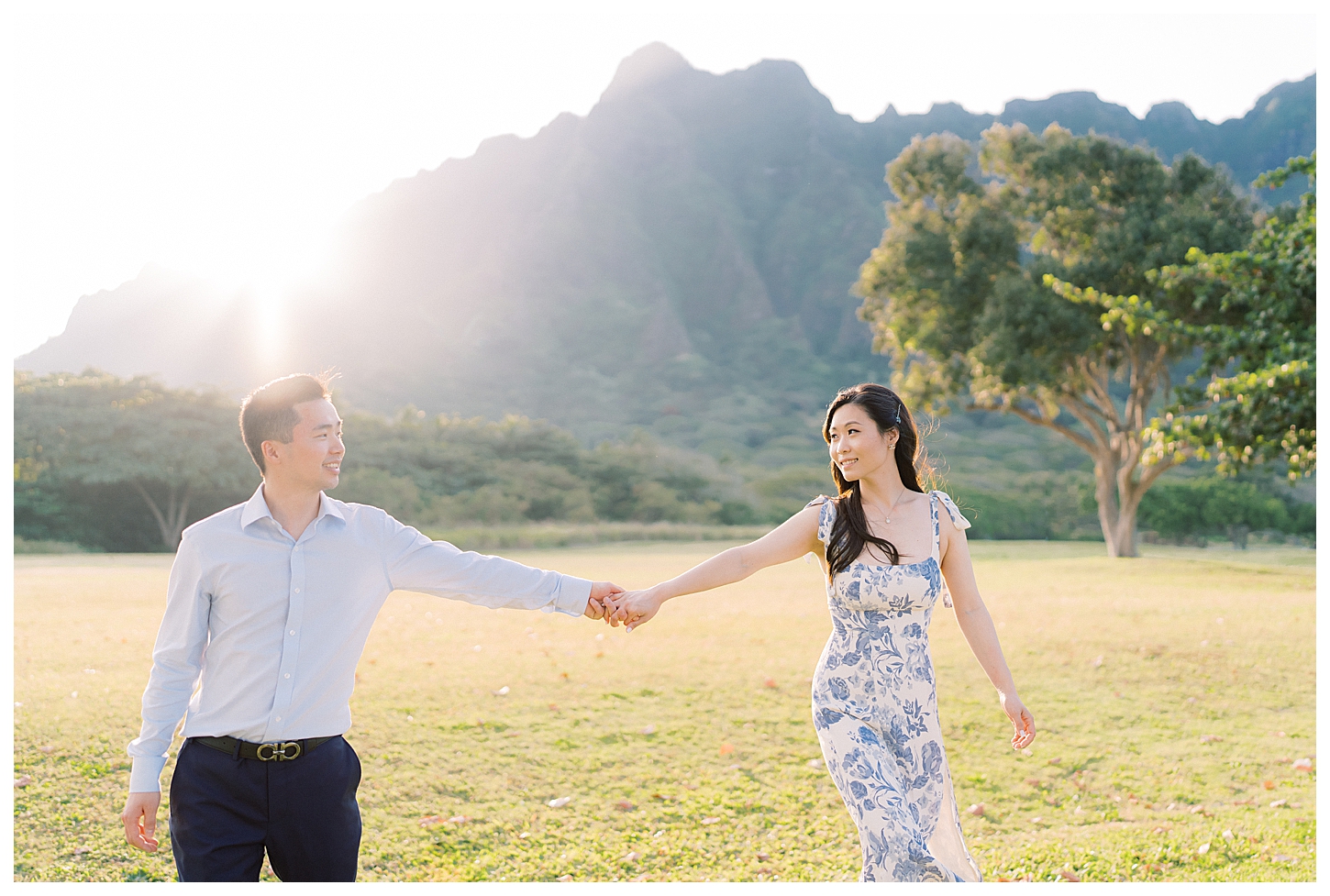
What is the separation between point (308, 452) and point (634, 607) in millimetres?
1431

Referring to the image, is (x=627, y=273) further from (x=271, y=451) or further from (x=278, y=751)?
(x=278, y=751)

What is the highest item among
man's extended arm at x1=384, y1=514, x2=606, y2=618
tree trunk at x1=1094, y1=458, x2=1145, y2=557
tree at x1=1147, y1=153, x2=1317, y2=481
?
tree at x1=1147, y1=153, x2=1317, y2=481

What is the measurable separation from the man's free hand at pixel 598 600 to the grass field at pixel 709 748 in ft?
5.99

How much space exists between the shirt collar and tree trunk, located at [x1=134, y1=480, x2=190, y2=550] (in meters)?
30.4

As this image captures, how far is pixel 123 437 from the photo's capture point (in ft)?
95.5

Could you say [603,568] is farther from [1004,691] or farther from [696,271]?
[696,271]

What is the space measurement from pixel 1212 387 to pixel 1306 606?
171 inches

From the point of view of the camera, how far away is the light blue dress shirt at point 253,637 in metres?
2.69

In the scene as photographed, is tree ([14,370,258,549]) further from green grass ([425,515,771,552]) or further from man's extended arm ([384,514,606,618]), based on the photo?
man's extended arm ([384,514,606,618])

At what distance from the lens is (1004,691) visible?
3.38m

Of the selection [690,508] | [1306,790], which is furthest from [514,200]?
[1306,790]

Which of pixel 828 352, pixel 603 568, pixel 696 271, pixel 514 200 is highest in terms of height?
pixel 514 200

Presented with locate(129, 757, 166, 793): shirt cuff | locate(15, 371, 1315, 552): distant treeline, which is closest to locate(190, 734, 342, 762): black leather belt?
locate(129, 757, 166, 793): shirt cuff

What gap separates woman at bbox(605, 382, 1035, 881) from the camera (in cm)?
324
